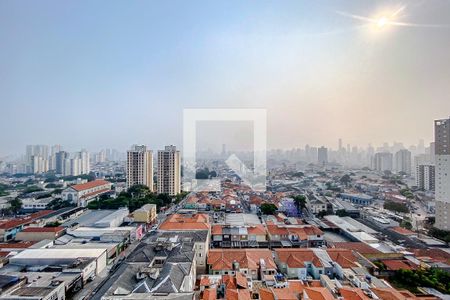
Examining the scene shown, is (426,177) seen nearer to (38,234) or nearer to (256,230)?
(256,230)

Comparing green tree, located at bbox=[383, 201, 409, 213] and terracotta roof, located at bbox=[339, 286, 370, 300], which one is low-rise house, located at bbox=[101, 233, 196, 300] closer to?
terracotta roof, located at bbox=[339, 286, 370, 300]

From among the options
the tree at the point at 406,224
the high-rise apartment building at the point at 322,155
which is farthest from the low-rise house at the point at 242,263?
the high-rise apartment building at the point at 322,155

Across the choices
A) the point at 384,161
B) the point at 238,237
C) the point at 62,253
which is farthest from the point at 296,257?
the point at 384,161

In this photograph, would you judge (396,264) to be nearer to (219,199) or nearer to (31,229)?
(219,199)

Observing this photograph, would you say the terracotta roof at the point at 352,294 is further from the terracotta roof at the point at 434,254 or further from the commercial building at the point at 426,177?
the commercial building at the point at 426,177

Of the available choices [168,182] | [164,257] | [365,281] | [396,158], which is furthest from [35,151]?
[396,158]

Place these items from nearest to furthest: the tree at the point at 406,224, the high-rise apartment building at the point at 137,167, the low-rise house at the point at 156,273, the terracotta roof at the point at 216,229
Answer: the low-rise house at the point at 156,273, the terracotta roof at the point at 216,229, the tree at the point at 406,224, the high-rise apartment building at the point at 137,167
